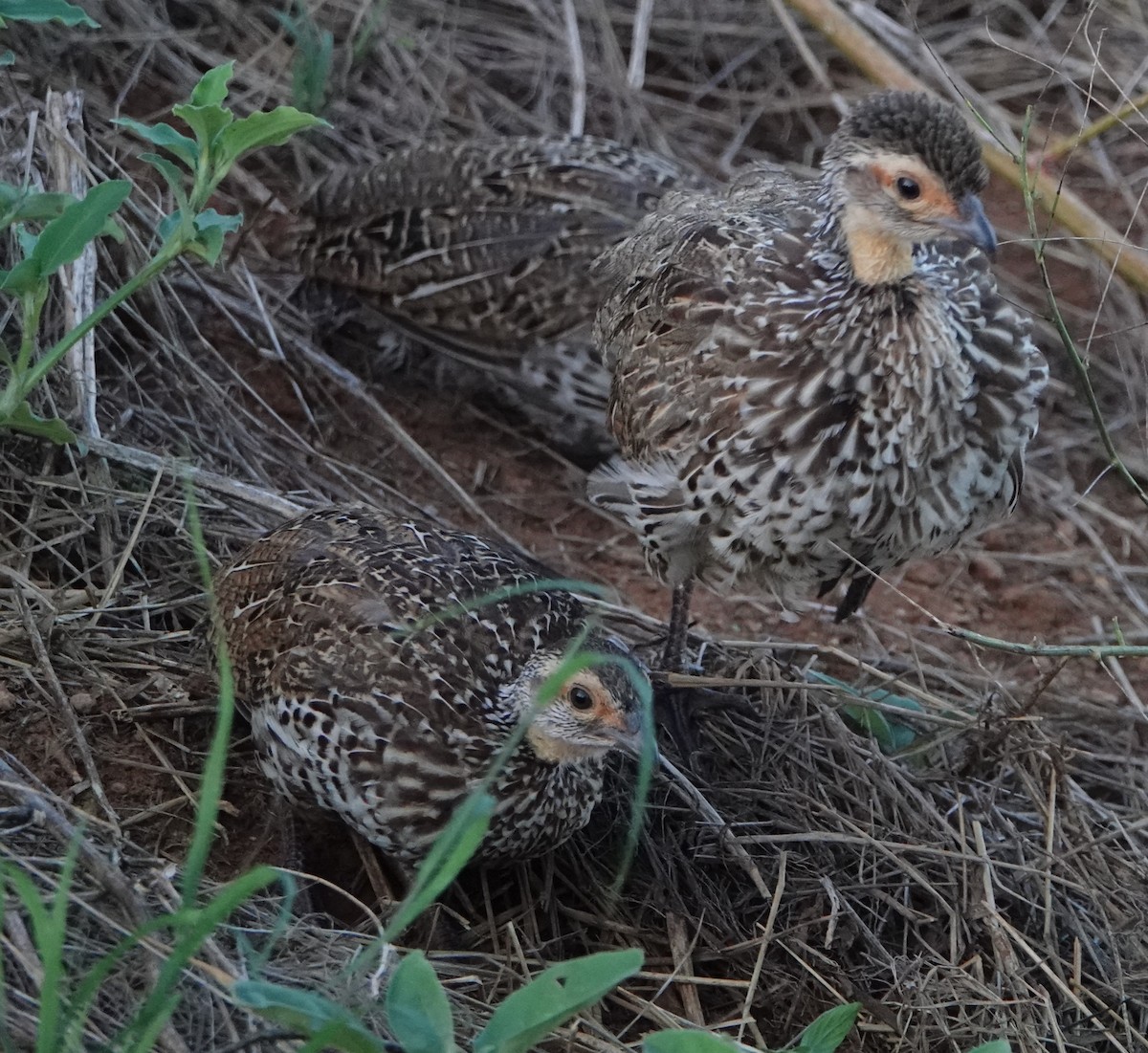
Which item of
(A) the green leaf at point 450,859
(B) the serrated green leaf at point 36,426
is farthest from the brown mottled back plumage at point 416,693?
(A) the green leaf at point 450,859

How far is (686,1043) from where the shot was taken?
2064 millimetres

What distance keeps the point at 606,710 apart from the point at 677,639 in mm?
831

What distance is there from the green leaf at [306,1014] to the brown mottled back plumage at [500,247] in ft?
9.37

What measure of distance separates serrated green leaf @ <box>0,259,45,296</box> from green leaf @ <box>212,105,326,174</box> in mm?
421

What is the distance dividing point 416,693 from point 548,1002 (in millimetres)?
930

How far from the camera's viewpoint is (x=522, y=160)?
15.9 feet

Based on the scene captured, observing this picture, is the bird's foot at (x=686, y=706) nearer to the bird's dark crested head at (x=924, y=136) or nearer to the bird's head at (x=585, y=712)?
the bird's head at (x=585, y=712)

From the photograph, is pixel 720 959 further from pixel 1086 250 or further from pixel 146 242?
pixel 1086 250

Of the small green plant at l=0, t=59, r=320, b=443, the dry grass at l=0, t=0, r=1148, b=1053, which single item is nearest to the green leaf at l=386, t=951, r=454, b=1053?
the dry grass at l=0, t=0, r=1148, b=1053

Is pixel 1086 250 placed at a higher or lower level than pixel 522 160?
lower

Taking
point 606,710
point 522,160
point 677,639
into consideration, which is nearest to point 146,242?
point 522,160

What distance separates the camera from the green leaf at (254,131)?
289 cm

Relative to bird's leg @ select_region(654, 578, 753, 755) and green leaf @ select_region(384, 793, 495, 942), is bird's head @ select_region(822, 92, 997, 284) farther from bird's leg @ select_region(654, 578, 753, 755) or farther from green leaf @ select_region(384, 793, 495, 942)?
green leaf @ select_region(384, 793, 495, 942)

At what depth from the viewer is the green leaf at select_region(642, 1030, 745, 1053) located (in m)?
2.06
